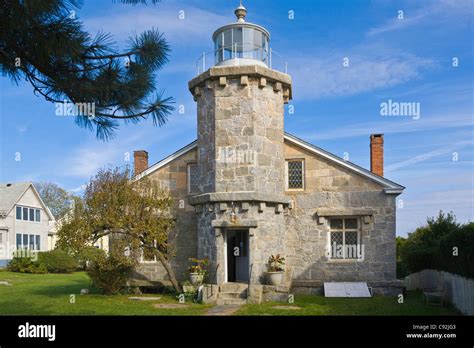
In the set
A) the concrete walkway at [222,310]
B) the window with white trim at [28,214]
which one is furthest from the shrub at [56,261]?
the concrete walkway at [222,310]

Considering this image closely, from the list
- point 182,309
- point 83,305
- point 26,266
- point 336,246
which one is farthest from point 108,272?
point 26,266

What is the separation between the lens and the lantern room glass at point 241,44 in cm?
1543

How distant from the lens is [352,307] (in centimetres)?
1230

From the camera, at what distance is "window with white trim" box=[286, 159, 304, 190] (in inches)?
642

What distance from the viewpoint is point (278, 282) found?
13.7m

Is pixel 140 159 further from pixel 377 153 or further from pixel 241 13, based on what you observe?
pixel 377 153

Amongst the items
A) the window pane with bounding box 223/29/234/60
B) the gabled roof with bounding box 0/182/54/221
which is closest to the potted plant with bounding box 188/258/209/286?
the window pane with bounding box 223/29/234/60

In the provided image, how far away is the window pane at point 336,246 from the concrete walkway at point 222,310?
487 cm

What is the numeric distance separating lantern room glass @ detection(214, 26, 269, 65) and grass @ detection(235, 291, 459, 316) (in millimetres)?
8869
